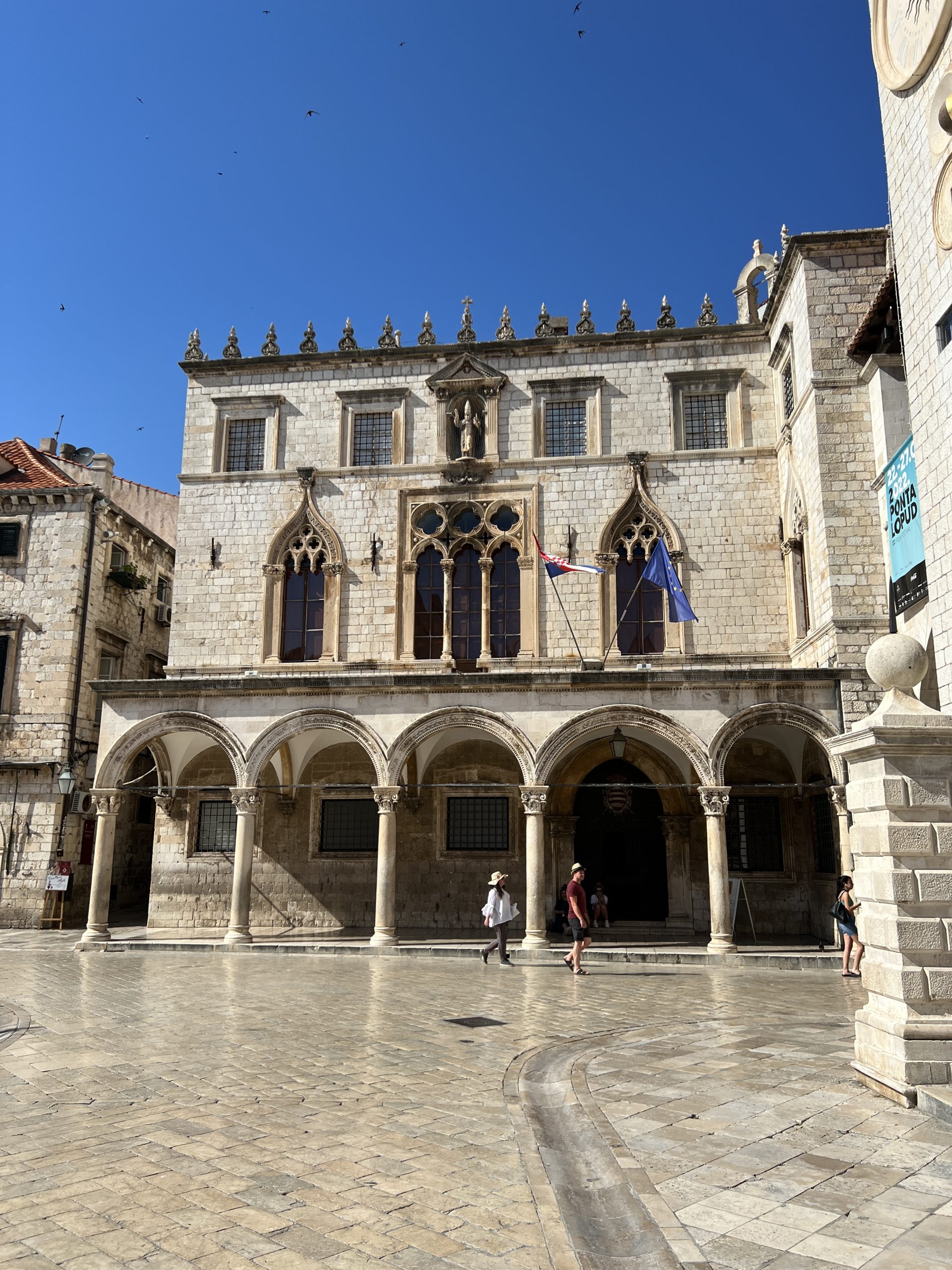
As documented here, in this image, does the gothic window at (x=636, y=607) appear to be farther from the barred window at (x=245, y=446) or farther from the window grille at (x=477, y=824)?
the barred window at (x=245, y=446)

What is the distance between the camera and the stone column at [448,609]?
2181 centimetres

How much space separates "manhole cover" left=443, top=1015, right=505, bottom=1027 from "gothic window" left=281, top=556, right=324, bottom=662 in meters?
12.8

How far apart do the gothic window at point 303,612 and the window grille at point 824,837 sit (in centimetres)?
1186

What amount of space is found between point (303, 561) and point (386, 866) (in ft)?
27.6

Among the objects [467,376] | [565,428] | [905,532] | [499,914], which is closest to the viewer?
[499,914]

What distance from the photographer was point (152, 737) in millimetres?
19469

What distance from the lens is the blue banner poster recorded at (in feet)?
49.9

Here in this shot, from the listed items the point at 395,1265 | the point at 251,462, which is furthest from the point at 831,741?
the point at 251,462

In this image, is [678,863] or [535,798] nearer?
[535,798]

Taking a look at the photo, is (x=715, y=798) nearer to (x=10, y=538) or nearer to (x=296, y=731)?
(x=296, y=731)

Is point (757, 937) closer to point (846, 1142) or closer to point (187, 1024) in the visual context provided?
point (187, 1024)

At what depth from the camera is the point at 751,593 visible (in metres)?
21.1

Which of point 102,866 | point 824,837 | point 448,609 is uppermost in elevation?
point 448,609

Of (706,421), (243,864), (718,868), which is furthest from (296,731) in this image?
(706,421)
